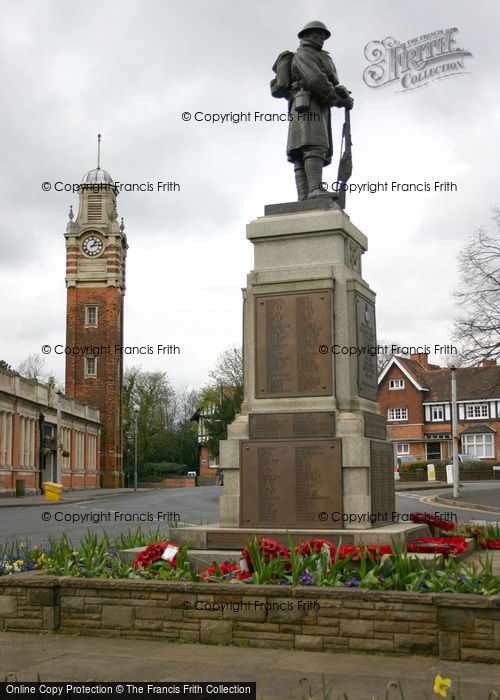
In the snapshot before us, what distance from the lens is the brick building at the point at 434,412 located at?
2884 inches

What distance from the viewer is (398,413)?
7612 cm

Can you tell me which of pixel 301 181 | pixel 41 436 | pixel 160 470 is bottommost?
pixel 160 470

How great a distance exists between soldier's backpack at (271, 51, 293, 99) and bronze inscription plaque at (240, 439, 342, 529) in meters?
4.78

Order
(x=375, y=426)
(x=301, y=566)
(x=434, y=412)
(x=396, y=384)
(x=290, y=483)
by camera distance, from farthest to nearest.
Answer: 1. (x=396, y=384)
2. (x=434, y=412)
3. (x=375, y=426)
4. (x=290, y=483)
5. (x=301, y=566)

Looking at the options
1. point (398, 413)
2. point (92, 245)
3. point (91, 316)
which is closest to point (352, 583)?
point (91, 316)

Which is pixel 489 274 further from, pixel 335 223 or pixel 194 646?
pixel 194 646

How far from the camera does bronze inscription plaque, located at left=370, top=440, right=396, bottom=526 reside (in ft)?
32.5

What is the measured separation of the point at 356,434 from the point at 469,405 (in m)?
67.6

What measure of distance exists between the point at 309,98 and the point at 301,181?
1.07m

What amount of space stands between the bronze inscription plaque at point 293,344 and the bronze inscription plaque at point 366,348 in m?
0.49

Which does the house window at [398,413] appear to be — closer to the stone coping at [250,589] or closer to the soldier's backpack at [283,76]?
the soldier's backpack at [283,76]

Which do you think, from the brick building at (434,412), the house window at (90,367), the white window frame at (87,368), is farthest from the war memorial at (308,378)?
the brick building at (434,412)

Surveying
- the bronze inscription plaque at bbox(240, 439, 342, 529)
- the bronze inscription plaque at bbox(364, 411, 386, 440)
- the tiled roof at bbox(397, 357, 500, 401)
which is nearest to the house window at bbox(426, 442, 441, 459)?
the tiled roof at bbox(397, 357, 500, 401)

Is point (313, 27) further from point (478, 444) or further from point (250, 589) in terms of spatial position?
point (478, 444)
